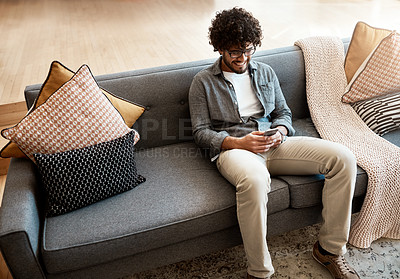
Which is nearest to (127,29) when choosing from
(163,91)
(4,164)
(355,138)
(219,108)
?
(4,164)

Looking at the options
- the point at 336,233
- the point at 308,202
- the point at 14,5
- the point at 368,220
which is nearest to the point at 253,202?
the point at 308,202

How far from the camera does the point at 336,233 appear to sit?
1.70m

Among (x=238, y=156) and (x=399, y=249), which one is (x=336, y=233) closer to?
(x=399, y=249)

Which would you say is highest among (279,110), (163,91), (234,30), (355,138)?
(234,30)

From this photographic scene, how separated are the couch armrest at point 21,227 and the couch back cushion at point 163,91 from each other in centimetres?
53

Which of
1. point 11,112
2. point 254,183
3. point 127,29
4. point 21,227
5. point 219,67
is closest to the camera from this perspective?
point 21,227

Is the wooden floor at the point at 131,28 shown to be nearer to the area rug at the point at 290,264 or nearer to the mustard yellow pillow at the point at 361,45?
the mustard yellow pillow at the point at 361,45

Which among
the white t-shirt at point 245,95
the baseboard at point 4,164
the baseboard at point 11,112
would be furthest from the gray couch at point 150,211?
the baseboard at point 11,112

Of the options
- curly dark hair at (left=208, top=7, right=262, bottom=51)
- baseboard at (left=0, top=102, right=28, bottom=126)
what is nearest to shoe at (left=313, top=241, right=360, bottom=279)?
curly dark hair at (left=208, top=7, right=262, bottom=51)

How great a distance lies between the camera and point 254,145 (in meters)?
1.74

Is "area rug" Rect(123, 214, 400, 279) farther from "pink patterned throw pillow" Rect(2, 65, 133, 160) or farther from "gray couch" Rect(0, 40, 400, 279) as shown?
"pink patterned throw pillow" Rect(2, 65, 133, 160)

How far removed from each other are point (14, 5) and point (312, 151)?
18.1 ft

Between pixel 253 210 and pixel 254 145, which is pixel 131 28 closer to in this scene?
pixel 254 145

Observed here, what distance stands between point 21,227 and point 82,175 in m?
0.32
